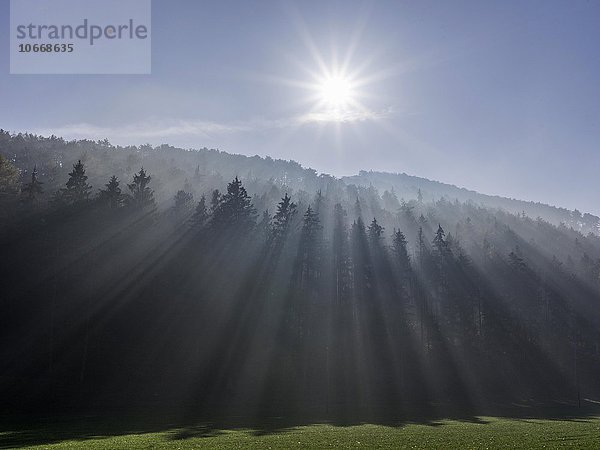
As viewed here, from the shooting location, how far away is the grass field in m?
28.9

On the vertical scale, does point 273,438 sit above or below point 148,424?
above

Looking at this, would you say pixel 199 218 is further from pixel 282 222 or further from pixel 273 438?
pixel 273 438

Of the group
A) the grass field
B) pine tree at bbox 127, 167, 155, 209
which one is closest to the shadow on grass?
the grass field

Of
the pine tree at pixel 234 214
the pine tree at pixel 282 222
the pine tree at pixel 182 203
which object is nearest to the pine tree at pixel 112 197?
the pine tree at pixel 234 214

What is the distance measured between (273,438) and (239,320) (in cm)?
4668

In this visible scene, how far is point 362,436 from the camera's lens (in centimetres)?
3462

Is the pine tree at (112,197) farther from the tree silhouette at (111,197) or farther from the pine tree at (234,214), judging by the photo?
the pine tree at (234,214)

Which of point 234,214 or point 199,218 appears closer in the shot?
point 234,214

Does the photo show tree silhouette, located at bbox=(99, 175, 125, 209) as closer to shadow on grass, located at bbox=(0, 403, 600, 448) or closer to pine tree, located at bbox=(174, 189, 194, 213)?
pine tree, located at bbox=(174, 189, 194, 213)

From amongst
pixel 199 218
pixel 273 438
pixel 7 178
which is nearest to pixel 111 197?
pixel 199 218

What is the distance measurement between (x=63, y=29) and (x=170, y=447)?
99.4 feet

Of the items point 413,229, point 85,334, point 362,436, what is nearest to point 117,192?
point 85,334

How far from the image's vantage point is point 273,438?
33375 millimetres

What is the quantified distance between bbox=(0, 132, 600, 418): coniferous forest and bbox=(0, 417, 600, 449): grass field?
60.2 ft
